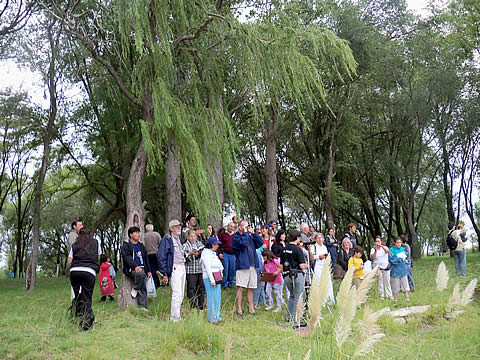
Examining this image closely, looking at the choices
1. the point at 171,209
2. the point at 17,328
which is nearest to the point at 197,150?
the point at 17,328

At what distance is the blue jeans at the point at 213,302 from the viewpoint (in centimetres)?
696

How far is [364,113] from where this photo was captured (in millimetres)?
21766

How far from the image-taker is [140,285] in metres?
8.23

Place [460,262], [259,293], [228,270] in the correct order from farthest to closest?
[460,262] → [228,270] → [259,293]

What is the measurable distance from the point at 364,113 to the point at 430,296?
45.0 ft

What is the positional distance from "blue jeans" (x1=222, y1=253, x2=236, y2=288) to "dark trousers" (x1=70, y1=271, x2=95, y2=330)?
14.7 feet

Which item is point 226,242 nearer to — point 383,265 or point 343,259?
point 343,259

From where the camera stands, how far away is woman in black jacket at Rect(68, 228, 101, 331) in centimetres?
652

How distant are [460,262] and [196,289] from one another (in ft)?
30.0

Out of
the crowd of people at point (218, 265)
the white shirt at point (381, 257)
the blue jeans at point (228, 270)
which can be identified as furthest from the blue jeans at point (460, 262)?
the blue jeans at point (228, 270)

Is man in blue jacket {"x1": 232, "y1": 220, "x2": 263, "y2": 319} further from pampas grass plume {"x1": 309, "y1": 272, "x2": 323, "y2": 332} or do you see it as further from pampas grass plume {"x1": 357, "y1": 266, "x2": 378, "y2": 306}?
pampas grass plume {"x1": 309, "y1": 272, "x2": 323, "y2": 332}

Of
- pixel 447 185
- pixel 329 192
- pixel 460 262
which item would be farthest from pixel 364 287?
pixel 447 185

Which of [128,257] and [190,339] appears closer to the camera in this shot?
[190,339]

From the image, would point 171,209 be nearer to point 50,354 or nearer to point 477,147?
point 50,354
